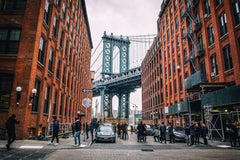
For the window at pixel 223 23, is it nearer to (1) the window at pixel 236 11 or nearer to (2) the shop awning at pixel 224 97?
(1) the window at pixel 236 11

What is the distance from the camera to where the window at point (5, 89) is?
12164 millimetres

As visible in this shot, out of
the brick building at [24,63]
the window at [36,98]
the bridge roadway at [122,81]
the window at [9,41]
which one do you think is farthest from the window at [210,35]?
the bridge roadway at [122,81]

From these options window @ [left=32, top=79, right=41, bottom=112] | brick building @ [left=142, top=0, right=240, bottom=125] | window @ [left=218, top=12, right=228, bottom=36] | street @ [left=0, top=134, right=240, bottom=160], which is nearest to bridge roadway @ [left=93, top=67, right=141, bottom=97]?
brick building @ [left=142, top=0, right=240, bottom=125]

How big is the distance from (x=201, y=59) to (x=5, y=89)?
21769 millimetres

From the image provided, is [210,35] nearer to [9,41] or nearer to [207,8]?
[207,8]

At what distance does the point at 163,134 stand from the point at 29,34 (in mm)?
13325

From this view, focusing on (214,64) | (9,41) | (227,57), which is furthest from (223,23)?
(9,41)

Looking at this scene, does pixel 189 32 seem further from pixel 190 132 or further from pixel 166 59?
pixel 190 132

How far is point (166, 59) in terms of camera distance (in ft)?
122

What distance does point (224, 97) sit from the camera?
46.1 ft

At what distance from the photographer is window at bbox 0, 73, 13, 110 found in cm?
1216

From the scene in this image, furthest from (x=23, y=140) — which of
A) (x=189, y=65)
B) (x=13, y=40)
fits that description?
(x=189, y=65)

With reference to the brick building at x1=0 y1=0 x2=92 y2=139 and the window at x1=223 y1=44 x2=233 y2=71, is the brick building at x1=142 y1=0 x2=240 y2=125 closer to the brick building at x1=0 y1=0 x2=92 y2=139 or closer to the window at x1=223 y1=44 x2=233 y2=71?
the window at x1=223 y1=44 x2=233 y2=71

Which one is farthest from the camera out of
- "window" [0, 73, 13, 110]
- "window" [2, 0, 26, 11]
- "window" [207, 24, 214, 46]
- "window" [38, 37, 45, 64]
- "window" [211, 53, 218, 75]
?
"window" [207, 24, 214, 46]
